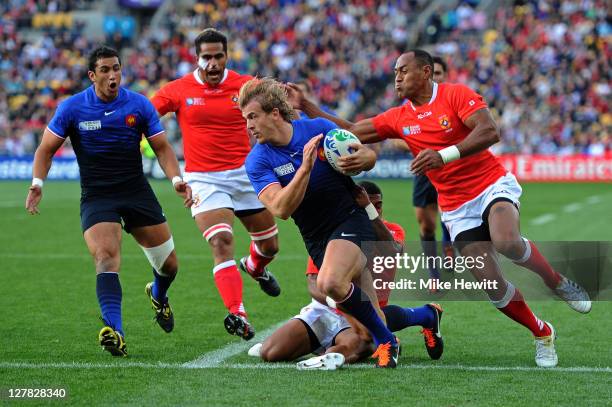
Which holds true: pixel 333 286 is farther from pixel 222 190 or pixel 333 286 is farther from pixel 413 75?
pixel 222 190

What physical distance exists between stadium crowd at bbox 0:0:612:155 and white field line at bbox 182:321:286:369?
2350 cm

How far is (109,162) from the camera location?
852cm

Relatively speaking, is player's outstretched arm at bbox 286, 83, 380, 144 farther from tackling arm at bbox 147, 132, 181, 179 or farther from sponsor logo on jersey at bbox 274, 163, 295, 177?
tackling arm at bbox 147, 132, 181, 179

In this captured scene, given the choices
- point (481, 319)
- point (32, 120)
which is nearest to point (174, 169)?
point (481, 319)

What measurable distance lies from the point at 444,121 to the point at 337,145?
117cm

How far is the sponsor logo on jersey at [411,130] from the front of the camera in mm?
8156

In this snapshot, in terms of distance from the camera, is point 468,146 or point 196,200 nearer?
point 468,146

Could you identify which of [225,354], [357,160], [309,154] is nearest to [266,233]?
[225,354]

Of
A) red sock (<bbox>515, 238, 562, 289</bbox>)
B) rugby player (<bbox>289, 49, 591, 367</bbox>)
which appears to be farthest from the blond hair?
red sock (<bbox>515, 238, 562, 289</bbox>)

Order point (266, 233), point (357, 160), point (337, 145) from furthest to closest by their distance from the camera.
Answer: point (266, 233)
point (337, 145)
point (357, 160)

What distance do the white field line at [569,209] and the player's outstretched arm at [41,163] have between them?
1205 cm

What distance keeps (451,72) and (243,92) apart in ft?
93.2

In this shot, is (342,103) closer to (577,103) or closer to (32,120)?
(577,103)

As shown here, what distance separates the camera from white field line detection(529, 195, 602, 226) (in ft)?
63.9
